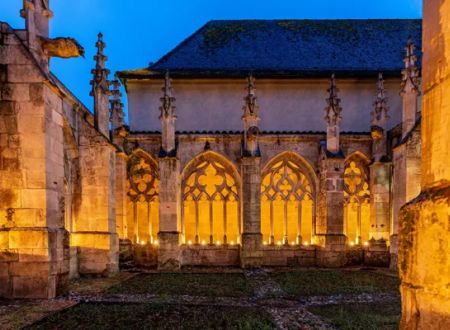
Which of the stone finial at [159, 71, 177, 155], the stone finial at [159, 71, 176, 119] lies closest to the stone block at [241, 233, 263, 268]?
the stone finial at [159, 71, 177, 155]

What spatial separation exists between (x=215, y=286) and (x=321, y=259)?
527 centimetres

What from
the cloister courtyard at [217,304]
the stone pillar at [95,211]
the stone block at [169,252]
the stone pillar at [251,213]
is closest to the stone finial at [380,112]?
the stone pillar at [251,213]

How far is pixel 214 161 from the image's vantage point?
522 inches

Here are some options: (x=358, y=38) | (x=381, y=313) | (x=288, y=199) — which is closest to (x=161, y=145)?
(x=288, y=199)

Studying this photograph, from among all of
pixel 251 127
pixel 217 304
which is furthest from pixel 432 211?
pixel 251 127

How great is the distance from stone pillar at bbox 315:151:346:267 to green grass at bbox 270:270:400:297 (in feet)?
3.59

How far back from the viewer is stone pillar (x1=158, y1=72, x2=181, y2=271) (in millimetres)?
11664

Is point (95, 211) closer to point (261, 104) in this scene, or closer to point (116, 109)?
point (116, 109)

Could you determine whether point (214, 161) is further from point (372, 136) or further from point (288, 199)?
point (372, 136)

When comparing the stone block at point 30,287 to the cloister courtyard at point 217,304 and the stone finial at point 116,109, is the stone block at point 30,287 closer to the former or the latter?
the cloister courtyard at point 217,304

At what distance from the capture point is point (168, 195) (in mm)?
11984

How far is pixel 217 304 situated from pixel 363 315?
2.62 meters

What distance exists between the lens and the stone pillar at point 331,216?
1196 cm

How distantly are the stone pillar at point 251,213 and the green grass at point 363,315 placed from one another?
5.49 metres
